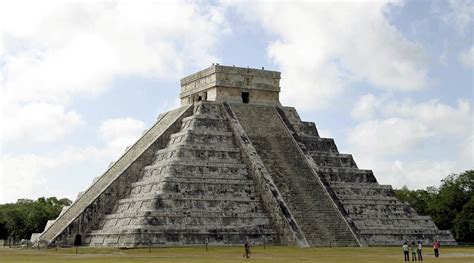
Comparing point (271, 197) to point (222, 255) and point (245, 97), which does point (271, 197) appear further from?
point (245, 97)

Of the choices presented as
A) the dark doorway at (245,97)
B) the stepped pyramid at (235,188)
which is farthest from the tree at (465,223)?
the dark doorway at (245,97)

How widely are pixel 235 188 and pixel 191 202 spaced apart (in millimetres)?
2944

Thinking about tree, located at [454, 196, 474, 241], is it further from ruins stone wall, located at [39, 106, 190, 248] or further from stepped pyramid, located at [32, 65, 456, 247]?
ruins stone wall, located at [39, 106, 190, 248]

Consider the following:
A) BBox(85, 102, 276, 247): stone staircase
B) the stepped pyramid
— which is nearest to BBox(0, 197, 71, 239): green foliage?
the stepped pyramid

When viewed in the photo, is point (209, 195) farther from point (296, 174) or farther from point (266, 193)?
point (296, 174)

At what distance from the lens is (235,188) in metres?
41.7

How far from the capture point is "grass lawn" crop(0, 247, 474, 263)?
97.2 feet

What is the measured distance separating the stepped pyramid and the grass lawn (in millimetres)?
1844

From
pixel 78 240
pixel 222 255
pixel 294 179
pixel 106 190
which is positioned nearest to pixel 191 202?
pixel 106 190

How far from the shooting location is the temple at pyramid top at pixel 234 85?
156 ft

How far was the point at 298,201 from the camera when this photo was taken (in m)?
41.7

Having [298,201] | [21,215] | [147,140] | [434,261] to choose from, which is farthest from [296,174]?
[21,215]

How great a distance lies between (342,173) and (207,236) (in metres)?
10.7

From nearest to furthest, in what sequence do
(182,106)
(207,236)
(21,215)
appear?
(207,236)
(182,106)
(21,215)
